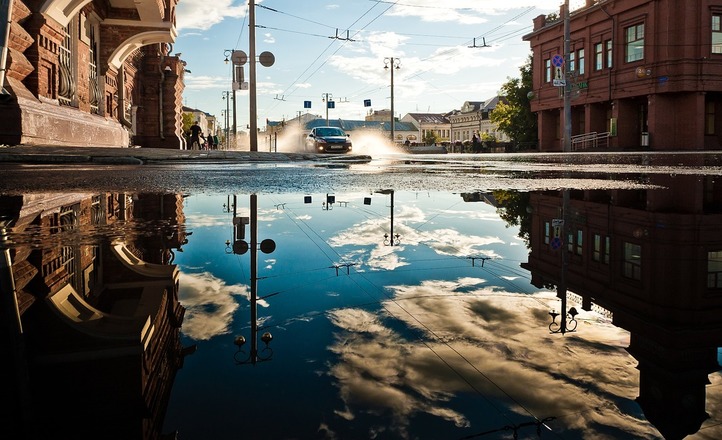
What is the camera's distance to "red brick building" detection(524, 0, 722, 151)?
34.8 metres

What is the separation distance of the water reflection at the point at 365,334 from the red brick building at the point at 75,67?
9.01 meters

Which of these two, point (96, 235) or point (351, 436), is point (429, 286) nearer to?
point (351, 436)

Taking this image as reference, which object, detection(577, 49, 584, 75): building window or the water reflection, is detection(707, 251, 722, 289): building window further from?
detection(577, 49, 584, 75): building window

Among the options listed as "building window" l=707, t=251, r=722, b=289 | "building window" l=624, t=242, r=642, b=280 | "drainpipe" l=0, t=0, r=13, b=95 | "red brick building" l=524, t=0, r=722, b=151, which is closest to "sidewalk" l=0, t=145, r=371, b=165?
"drainpipe" l=0, t=0, r=13, b=95

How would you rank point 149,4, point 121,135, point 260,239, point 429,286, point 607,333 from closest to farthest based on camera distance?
point 607,333, point 429,286, point 260,239, point 149,4, point 121,135

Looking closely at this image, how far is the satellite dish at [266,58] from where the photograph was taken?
2597 cm

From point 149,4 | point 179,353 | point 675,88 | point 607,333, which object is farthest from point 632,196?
point 675,88

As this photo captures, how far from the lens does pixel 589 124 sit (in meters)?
42.2

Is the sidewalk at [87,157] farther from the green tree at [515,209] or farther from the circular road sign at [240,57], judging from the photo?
the circular road sign at [240,57]

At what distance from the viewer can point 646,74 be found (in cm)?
3625

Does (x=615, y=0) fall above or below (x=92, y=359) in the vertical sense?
above

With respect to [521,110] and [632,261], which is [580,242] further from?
[521,110]

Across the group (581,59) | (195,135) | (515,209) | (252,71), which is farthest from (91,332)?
(581,59)

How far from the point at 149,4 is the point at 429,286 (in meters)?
18.3
